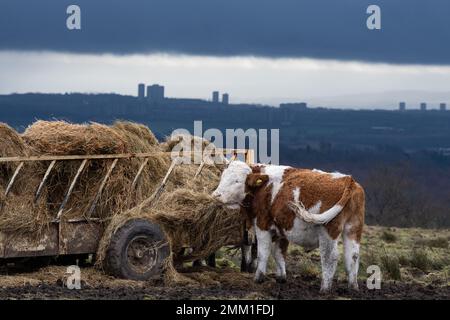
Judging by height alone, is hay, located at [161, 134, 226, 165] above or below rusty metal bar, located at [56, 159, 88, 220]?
above

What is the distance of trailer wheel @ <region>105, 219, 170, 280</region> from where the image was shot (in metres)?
17.6

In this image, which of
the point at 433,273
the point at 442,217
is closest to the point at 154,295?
the point at 433,273

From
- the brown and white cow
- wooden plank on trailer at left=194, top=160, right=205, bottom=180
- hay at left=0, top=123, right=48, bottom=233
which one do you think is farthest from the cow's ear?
hay at left=0, top=123, right=48, bottom=233

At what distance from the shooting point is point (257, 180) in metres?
17.4

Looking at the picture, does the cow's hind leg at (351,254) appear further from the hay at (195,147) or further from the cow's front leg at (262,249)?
the hay at (195,147)

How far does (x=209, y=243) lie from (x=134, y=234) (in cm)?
131

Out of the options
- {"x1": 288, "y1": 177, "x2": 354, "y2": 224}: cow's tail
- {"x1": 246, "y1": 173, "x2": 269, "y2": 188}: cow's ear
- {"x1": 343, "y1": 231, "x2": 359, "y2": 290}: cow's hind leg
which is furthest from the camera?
{"x1": 246, "y1": 173, "x2": 269, "y2": 188}: cow's ear

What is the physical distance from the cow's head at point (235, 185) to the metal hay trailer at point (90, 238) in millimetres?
1102

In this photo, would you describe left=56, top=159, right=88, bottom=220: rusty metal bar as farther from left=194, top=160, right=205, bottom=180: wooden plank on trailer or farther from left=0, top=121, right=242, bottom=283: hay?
left=194, top=160, right=205, bottom=180: wooden plank on trailer

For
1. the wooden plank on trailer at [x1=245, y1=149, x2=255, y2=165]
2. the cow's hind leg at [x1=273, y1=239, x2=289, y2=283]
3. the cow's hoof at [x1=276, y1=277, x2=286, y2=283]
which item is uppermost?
the wooden plank on trailer at [x1=245, y1=149, x2=255, y2=165]

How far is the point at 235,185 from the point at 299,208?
142 cm

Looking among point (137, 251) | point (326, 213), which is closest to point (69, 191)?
point (137, 251)

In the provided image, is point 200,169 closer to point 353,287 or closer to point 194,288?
point 194,288

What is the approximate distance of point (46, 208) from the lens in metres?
17.6
